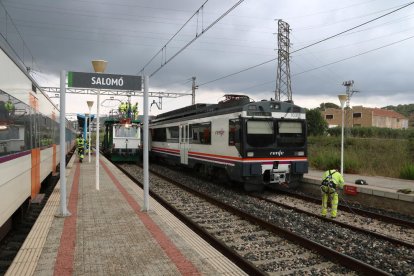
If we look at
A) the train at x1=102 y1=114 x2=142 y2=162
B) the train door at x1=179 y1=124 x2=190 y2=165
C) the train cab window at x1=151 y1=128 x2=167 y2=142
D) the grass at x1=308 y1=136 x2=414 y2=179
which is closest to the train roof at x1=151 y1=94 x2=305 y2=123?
the train door at x1=179 y1=124 x2=190 y2=165

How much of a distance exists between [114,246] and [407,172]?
1168cm

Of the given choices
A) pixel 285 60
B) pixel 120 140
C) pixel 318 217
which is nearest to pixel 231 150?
pixel 318 217

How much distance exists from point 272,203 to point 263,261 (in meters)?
5.37

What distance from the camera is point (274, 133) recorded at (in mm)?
12422

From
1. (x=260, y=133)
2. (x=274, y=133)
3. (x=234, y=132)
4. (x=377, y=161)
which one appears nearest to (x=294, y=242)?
(x=260, y=133)

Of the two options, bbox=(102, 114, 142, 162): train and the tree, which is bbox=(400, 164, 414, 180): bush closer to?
bbox=(102, 114, 142, 162): train

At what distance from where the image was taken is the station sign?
8.05m

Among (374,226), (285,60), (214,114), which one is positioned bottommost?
(374,226)

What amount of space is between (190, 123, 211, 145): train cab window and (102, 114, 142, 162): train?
875 cm

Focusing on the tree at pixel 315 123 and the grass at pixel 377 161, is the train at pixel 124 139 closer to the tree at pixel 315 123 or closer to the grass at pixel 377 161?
the grass at pixel 377 161

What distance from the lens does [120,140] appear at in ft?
79.3

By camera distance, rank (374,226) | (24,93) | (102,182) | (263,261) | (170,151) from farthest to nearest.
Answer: (170,151), (102,182), (374,226), (24,93), (263,261)

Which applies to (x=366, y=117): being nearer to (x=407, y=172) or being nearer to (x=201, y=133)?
(x=407, y=172)

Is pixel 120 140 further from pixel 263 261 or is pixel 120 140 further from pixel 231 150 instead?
pixel 263 261
